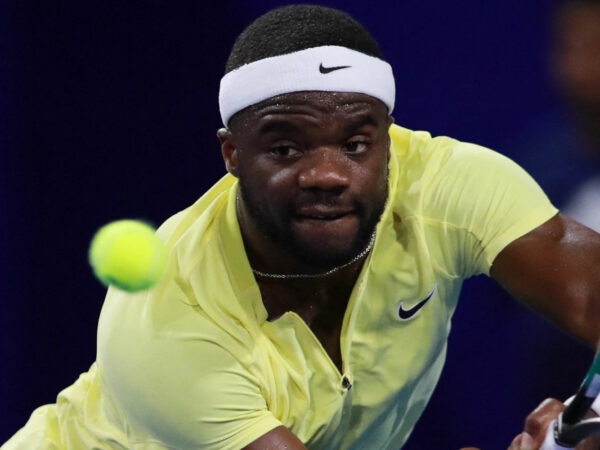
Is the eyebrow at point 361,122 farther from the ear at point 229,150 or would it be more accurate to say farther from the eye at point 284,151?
the ear at point 229,150

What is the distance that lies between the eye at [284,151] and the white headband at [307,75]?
72mm

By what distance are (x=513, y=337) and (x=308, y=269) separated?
3.18 ft

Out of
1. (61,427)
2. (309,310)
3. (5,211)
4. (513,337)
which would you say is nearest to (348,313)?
(309,310)

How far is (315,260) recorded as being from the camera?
180cm

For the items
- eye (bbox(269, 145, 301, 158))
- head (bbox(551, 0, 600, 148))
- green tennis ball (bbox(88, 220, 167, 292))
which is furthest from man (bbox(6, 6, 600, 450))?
head (bbox(551, 0, 600, 148))

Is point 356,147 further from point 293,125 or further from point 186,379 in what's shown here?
point 186,379

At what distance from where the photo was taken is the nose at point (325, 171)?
1.71 m

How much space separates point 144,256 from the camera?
167 centimetres

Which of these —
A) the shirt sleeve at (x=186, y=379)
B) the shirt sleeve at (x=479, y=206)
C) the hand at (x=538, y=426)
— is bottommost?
the hand at (x=538, y=426)

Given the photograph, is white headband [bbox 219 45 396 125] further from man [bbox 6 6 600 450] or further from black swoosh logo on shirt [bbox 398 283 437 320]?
black swoosh logo on shirt [bbox 398 283 437 320]

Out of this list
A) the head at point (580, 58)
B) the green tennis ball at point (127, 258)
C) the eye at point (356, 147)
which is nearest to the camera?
the green tennis ball at point (127, 258)

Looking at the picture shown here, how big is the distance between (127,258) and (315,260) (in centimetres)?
28

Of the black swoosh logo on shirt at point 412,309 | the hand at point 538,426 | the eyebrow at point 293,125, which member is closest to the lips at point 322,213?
the eyebrow at point 293,125

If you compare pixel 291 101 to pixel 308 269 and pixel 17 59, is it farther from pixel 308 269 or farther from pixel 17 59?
pixel 17 59
